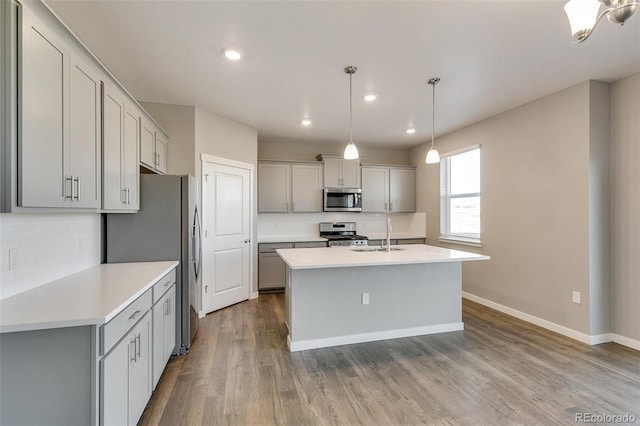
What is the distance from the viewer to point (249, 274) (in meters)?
4.65

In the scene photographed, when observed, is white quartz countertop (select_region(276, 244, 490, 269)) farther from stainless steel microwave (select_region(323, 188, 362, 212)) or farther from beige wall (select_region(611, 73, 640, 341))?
stainless steel microwave (select_region(323, 188, 362, 212))

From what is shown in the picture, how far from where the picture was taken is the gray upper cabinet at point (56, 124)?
1371 mm

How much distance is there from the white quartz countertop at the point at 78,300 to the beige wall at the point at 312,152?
3554 millimetres

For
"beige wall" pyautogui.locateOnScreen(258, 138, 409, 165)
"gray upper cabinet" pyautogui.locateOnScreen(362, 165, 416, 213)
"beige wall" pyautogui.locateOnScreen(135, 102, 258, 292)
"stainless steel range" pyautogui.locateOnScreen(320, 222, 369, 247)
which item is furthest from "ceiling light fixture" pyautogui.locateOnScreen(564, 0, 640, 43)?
"beige wall" pyautogui.locateOnScreen(258, 138, 409, 165)

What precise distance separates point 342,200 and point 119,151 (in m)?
3.86

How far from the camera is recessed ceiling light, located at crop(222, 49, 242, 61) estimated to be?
8.05 ft

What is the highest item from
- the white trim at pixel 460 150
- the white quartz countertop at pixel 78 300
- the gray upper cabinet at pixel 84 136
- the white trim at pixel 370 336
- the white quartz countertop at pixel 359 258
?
the white trim at pixel 460 150

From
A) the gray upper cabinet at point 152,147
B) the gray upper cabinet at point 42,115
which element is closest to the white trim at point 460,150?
the gray upper cabinet at point 152,147

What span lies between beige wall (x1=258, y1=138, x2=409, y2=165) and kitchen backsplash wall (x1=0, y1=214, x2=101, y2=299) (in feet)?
10.9

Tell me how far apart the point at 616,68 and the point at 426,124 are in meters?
2.11

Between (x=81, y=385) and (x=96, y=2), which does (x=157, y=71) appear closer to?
(x=96, y=2)

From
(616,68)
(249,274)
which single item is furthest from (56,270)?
(616,68)

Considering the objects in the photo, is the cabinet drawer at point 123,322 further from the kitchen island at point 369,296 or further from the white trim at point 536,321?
the white trim at point 536,321

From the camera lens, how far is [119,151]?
7.64 feet
